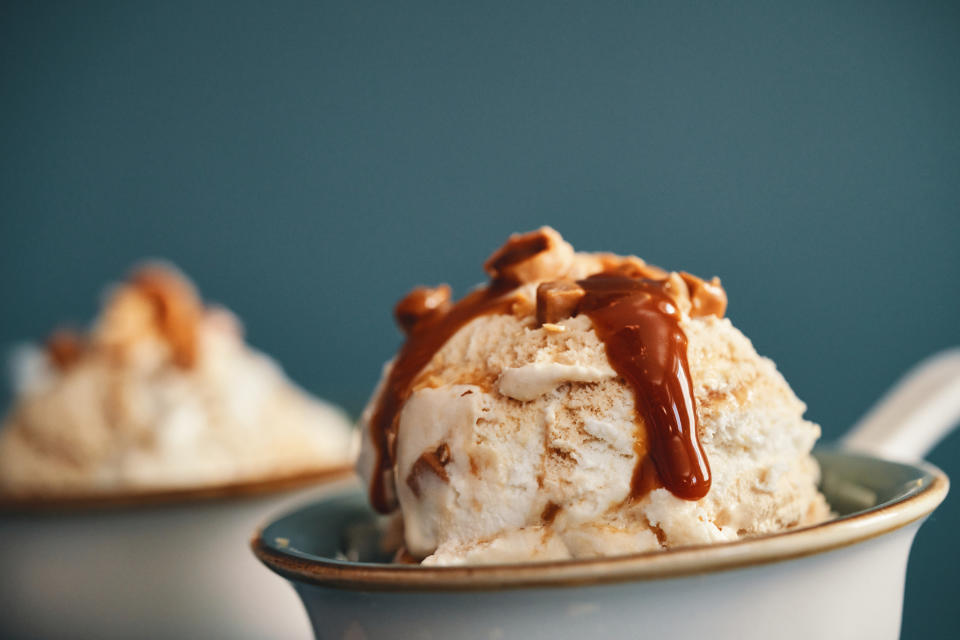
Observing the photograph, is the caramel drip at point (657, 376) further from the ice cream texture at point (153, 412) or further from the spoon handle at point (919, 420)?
the ice cream texture at point (153, 412)

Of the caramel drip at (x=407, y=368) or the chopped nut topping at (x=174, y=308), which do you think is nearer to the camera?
the caramel drip at (x=407, y=368)

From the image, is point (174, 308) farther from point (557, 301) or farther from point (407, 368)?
point (557, 301)

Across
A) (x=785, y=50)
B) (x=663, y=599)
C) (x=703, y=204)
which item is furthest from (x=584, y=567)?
(x=785, y=50)

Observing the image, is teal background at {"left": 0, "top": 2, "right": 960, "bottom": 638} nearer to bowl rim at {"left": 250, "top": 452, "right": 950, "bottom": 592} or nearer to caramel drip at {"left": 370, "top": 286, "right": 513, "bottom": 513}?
caramel drip at {"left": 370, "top": 286, "right": 513, "bottom": 513}

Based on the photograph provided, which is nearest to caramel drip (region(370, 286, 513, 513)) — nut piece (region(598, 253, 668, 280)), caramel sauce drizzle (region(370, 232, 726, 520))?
caramel sauce drizzle (region(370, 232, 726, 520))

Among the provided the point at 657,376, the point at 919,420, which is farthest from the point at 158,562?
the point at 919,420

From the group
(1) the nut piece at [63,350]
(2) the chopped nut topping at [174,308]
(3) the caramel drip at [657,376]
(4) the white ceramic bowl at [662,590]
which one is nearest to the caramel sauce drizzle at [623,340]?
(3) the caramel drip at [657,376]

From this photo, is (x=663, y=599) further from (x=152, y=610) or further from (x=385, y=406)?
(x=152, y=610)
